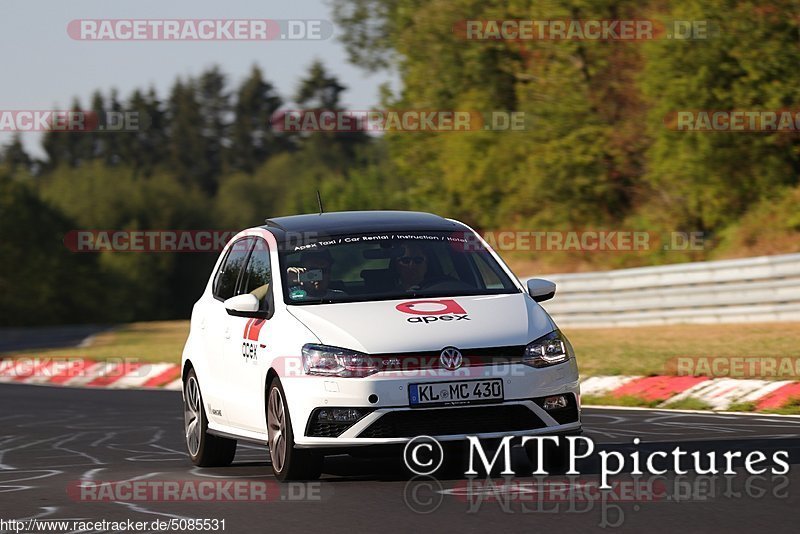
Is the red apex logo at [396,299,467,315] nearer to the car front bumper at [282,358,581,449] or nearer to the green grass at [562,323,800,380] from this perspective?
the car front bumper at [282,358,581,449]

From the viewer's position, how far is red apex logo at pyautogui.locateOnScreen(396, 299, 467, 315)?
A: 9180 mm

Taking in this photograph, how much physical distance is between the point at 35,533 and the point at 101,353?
2464cm

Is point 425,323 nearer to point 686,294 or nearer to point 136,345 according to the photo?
point 686,294

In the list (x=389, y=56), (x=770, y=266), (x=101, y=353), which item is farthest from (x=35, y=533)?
(x=389, y=56)

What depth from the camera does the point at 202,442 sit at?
10.7 m

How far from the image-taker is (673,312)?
23.4 m

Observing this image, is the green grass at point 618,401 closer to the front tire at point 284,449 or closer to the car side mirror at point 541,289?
the car side mirror at point 541,289

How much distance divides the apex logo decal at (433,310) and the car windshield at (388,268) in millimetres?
222

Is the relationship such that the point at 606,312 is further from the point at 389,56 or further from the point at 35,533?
the point at 389,56

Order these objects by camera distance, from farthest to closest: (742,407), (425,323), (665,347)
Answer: (665,347) → (742,407) → (425,323)

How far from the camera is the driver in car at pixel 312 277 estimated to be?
9.67 metres

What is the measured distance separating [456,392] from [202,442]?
2683 mm

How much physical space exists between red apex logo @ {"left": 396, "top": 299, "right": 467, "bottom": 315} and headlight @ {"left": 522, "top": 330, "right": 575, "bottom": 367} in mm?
497

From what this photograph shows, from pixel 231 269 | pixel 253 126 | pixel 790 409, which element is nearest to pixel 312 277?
pixel 231 269
